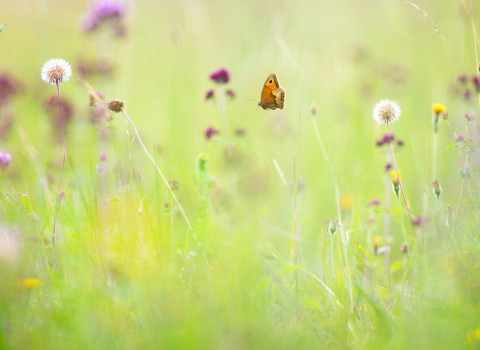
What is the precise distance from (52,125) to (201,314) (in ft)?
5.42

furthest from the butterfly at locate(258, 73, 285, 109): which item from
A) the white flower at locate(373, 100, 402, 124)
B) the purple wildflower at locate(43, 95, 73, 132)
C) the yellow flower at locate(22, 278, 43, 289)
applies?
the yellow flower at locate(22, 278, 43, 289)

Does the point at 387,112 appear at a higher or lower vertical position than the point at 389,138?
higher

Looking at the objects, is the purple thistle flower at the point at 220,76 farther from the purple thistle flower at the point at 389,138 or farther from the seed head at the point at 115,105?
the purple thistle flower at the point at 389,138

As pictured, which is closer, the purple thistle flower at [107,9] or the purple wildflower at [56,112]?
the purple wildflower at [56,112]

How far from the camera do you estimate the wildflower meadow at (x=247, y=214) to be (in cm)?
106

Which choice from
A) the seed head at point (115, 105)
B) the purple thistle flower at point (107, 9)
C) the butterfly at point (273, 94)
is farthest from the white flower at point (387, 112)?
the purple thistle flower at point (107, 9)

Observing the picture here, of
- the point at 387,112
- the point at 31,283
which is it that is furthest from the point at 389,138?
the point at 31,283

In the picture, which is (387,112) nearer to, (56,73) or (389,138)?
(389,138)

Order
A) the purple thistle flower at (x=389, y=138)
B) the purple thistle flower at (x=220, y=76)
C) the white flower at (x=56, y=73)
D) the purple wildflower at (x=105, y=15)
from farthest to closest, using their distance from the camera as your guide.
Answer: the purple wildflower at (x=105, y=15)
the purple thistle flower at (x=220, y=76)
the white flower at (x=56, y=73)
the purple thistle flower at (x=389, y=138)

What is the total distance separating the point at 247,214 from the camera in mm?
1446

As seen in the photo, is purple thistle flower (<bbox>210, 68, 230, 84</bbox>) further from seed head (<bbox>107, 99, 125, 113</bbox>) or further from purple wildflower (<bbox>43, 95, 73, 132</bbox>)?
purple wildflower (<bbox>43, 95, 73, 132</bbox>)

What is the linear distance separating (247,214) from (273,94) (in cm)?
76

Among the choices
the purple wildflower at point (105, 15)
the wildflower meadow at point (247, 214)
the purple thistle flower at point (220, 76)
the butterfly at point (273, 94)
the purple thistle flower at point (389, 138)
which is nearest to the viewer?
the wildflower meadow at point (247, 214)

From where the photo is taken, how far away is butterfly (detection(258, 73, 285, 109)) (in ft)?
6.16
